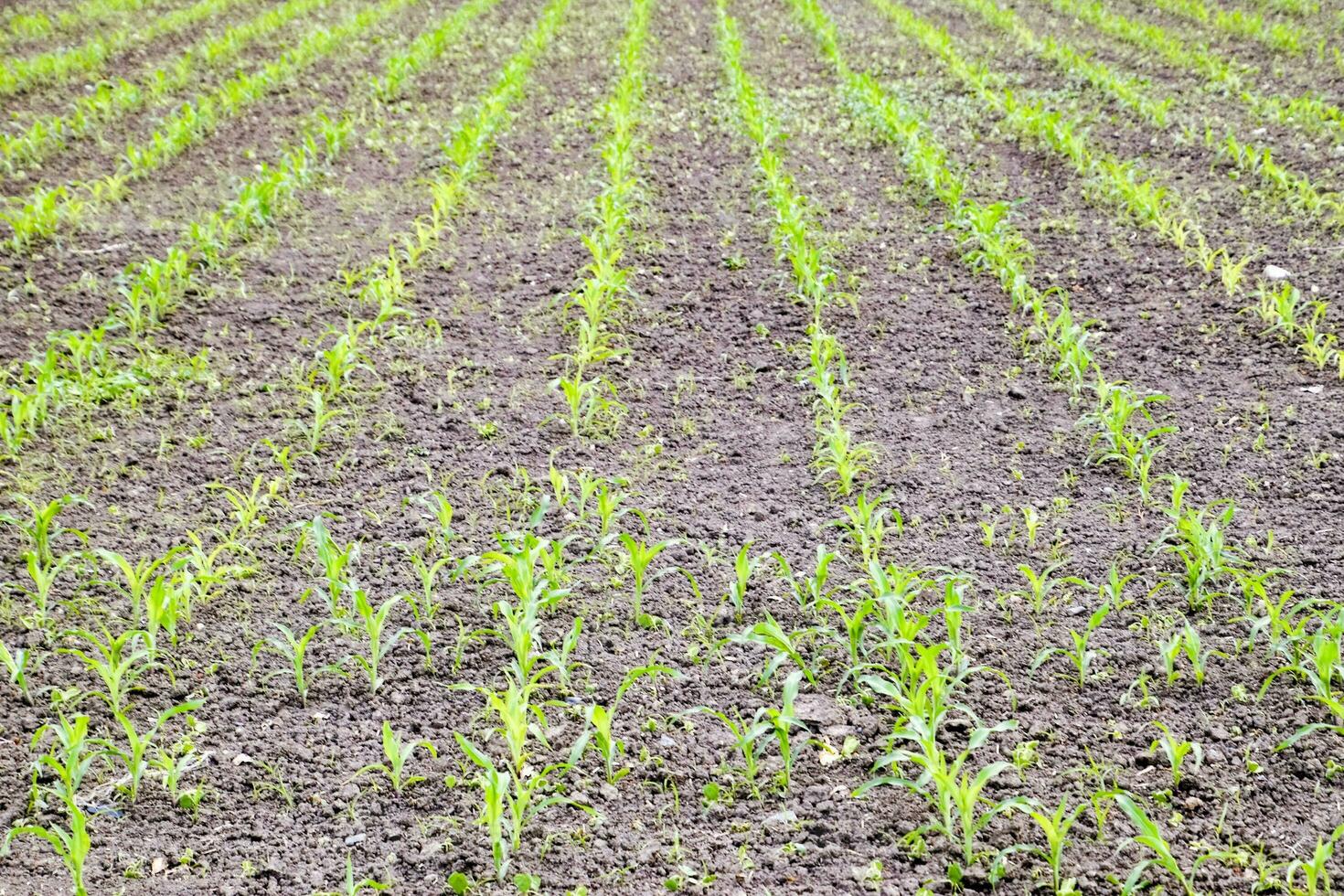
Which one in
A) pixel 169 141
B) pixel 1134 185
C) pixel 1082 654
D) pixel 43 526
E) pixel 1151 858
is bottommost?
pixel 1151 858

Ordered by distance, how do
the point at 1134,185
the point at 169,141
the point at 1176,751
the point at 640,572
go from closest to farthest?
the point at 1176,751
the point at 640,572
the point at 1134,185
the point at 169,141

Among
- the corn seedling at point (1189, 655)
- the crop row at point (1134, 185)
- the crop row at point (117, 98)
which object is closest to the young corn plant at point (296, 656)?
the corn seedling at point (1189, 655)

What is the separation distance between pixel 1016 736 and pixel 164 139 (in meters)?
7.01

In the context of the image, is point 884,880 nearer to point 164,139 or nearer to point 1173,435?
point 1173,435

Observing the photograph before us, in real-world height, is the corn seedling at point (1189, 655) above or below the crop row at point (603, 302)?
below

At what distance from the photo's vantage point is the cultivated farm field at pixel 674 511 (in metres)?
2.44

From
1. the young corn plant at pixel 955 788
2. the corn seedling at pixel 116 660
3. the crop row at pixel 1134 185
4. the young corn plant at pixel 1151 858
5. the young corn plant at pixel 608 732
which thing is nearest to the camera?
the young corn plant at pixel 1151 858

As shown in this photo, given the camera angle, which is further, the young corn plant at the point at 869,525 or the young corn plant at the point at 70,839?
the young corn plant at the point at 869,525

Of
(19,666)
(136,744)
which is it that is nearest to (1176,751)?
(136,744)

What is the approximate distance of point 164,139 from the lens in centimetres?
736

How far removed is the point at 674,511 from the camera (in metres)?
Result: 3.65

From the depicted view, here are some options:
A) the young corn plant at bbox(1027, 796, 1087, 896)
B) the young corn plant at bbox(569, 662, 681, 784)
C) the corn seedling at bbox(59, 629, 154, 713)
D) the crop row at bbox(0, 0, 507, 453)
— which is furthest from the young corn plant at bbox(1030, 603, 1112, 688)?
the crop row at bbox(0, 0, 507, 453)

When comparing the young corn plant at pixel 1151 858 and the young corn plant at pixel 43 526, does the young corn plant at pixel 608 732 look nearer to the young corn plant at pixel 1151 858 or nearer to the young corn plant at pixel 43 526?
the young corn plant at pixel 1151 858

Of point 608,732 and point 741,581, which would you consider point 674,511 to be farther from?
point 608,732
